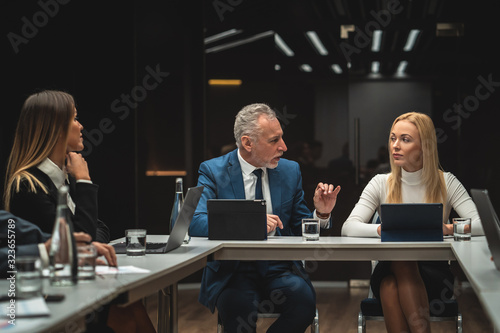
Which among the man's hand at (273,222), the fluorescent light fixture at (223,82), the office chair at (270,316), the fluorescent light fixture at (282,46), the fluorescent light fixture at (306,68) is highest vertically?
the fluorescent light fixture at (282,46)

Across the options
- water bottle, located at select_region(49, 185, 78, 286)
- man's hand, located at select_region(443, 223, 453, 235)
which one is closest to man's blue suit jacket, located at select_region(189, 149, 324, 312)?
man's hand, located at select_region(443, 223, 453, 235)

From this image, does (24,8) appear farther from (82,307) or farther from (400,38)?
(82,307)

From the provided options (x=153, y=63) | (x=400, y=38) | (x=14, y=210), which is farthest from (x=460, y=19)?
(x=14, y=210)

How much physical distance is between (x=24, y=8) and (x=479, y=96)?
4.03 meters

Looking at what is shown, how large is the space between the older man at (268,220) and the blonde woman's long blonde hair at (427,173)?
37cm

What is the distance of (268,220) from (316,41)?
331 centimetres

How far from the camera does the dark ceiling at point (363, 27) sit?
5.83 meters

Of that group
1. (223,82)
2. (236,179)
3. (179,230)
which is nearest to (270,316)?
(179,230)

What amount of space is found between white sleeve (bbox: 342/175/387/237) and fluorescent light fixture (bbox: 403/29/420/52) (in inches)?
119

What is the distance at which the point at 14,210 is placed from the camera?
2277 mm

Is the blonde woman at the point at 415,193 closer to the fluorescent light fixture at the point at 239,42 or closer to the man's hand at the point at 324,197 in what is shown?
the man's hand at the point at 324,197

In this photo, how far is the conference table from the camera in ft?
4.91

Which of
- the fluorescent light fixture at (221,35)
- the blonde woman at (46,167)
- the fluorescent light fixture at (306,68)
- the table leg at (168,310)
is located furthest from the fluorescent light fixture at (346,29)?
the blonde woman at (46,167)

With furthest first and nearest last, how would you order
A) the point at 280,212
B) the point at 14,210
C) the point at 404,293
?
1. the point at 280,212
2. the point at 404,293
3. the point at 14,210
